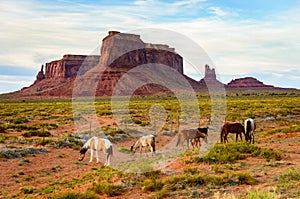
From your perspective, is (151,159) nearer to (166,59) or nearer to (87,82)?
(87,82)

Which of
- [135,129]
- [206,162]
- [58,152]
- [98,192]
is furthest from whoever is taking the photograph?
[135,129]

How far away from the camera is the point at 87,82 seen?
13600 cm

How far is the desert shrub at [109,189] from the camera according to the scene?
33.6 ft

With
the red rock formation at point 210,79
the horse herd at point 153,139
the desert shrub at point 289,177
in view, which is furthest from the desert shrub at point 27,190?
the red rock formation at point 210,79

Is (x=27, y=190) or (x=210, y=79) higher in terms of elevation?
(x=210, y=79)

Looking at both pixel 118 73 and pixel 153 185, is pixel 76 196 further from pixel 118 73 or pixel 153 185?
pixel 118 73

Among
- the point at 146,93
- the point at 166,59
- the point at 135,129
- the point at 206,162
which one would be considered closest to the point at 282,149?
the point at 206,162

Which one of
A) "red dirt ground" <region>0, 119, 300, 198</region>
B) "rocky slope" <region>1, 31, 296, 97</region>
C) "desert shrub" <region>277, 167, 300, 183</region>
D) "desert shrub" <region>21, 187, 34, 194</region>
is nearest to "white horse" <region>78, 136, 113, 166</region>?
"red dirt ground" <region>0, 119, 300, 198</region>

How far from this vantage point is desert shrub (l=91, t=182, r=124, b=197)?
10.2m

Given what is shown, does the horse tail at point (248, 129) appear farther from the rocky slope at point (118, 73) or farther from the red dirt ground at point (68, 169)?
the rocky slope at point (118, 73)

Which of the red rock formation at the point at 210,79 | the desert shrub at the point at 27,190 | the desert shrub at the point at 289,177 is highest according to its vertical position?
the red rock formation at the point at 210,79

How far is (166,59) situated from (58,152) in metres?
166

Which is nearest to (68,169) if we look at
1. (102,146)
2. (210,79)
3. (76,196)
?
(102,146)

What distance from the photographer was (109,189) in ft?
34.0
